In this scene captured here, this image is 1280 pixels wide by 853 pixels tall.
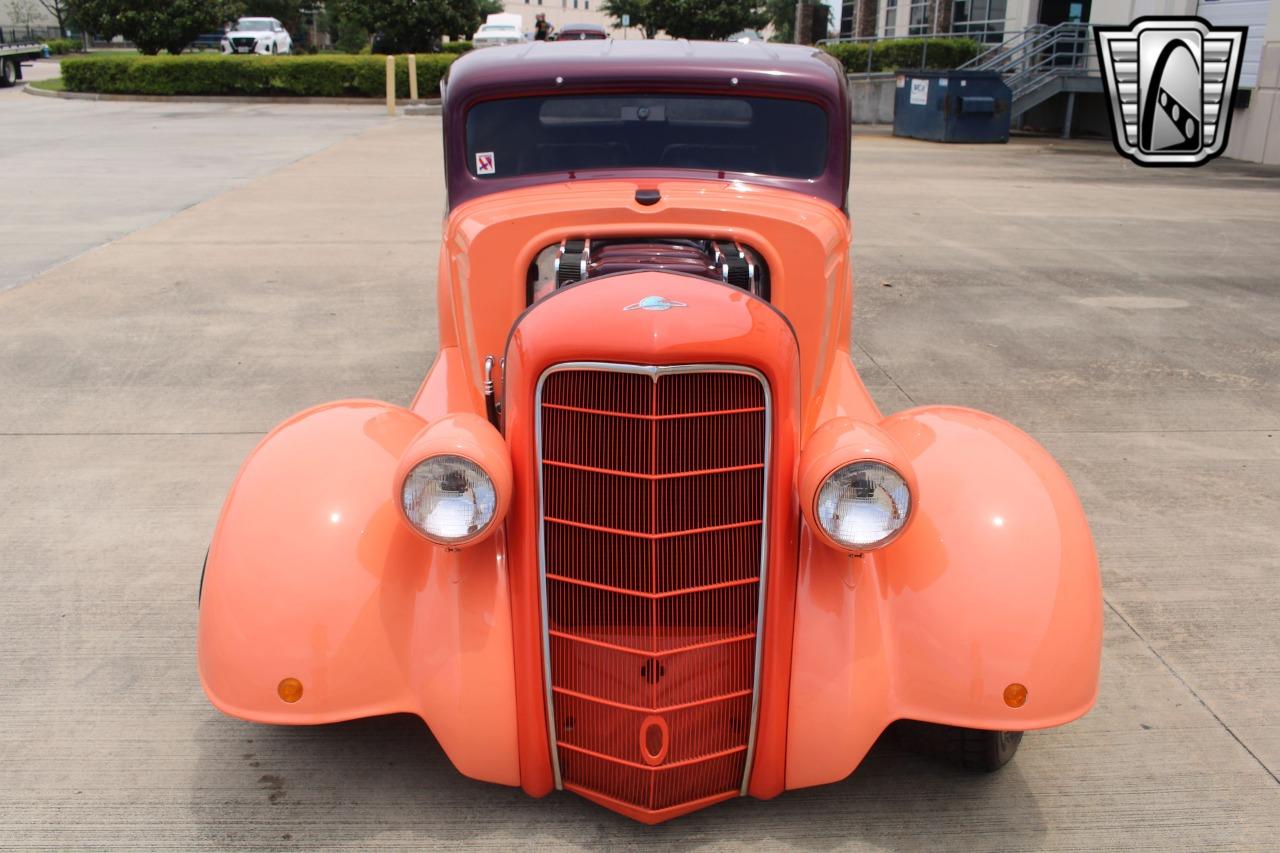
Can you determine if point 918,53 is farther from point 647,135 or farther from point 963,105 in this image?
point 647,135

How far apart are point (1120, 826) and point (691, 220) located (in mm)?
1987

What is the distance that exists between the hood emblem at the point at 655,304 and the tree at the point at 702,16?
43.9 meters

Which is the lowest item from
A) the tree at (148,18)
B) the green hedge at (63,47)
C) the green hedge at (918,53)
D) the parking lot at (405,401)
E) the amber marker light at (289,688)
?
the parking lot at (405,401)

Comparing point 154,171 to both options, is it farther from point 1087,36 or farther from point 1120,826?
point 1087,36

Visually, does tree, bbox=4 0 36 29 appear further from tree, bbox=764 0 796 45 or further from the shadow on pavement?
the shadow on pavement

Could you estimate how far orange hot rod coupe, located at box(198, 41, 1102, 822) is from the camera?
2.48 metres

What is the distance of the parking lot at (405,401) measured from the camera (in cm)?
287

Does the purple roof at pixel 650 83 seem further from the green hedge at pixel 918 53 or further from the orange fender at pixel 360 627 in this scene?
the green hedge at pixel 918 53

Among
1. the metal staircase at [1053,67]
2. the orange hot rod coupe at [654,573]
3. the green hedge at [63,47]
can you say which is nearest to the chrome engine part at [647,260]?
the orange hot rod coupe at [654,573]

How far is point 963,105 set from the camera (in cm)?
1967

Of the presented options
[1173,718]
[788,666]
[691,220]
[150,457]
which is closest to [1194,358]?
[1173,718]

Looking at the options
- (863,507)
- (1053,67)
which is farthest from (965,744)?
(1053,67)

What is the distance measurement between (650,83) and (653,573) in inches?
75.9

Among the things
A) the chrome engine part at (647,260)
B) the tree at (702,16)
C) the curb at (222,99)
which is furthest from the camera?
the tree at (702,16)
